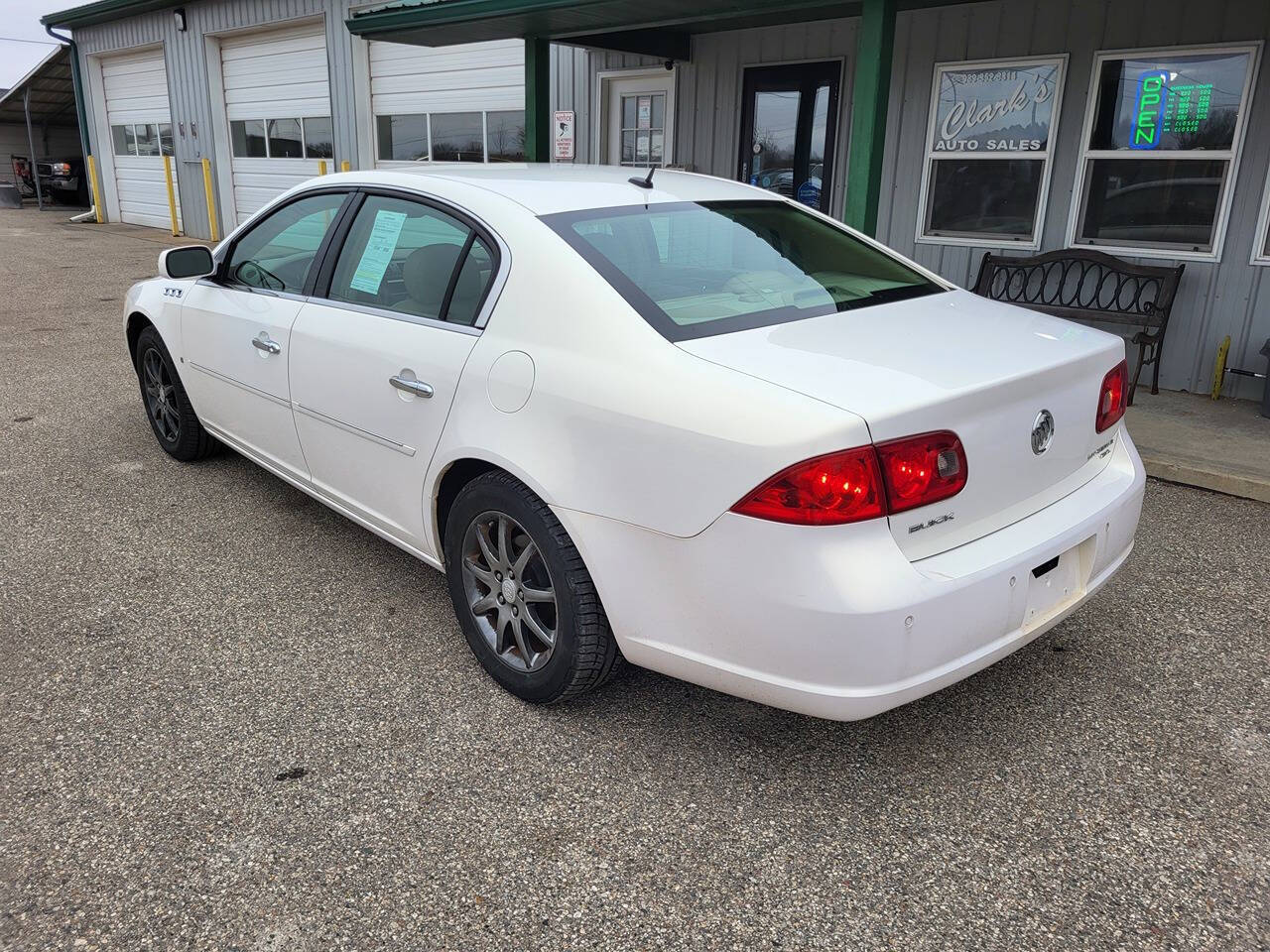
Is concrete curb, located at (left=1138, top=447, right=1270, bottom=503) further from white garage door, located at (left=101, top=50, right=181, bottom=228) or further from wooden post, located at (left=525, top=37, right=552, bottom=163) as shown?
white garage door, located at (left=101, top=50, right=181, bottom=228)

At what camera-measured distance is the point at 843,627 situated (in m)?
2.12

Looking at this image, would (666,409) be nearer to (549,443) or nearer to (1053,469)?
(549,443)

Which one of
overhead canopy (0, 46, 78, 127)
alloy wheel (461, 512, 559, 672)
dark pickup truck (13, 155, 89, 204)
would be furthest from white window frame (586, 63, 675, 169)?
dark pickup truck (13, 155, 89, 204)

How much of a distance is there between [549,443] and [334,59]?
12.6 meters

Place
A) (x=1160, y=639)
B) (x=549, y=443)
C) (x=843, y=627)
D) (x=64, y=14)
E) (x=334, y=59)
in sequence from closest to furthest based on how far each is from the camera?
(x=843, y=627) < (x=549, y=443) < (x=1160, y=639) < (x=334, y=59) < (x=64, y=14)

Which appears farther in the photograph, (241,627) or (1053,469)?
(241,627)

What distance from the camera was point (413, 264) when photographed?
10.5 ft

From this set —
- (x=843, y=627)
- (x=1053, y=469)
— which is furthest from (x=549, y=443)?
(x=1053, y=469)

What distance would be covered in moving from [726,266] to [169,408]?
10.9ft

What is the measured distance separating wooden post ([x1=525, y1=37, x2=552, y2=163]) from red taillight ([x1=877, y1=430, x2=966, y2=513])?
283 inches

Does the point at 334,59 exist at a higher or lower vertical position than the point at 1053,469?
higher

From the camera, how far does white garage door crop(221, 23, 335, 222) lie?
548 inches

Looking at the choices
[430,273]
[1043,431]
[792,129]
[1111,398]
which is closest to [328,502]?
[430,273]

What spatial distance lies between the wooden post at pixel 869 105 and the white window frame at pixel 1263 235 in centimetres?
250
